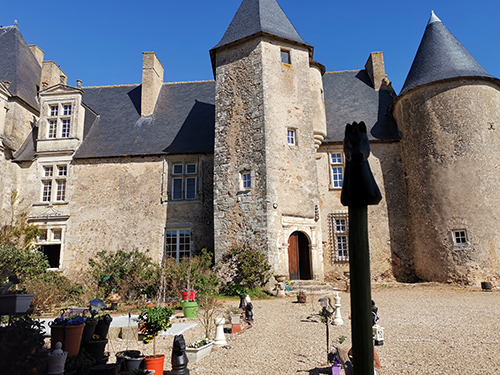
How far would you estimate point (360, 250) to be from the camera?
1758mm

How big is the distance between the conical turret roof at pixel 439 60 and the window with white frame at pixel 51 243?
14572 mm

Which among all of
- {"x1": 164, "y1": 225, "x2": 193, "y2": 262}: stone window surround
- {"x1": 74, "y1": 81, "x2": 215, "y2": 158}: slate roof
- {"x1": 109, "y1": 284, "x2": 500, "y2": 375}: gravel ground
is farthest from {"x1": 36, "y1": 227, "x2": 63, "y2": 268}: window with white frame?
{"x1": 109, "y1": 284, "x2": 500, "y2": 375}: gravel ground

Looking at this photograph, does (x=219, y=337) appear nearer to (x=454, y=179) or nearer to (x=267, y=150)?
(x=267, y=150)

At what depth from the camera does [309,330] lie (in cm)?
667

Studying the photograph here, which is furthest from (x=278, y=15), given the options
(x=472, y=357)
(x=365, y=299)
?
(x=365, y=299)

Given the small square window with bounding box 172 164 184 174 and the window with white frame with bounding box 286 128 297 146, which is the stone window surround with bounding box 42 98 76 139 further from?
the window with white frame with bounding box 286 128 297 146

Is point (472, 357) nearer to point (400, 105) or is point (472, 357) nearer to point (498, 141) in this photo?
point (498, 141)

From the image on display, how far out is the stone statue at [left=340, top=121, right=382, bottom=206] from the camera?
1.74 meters

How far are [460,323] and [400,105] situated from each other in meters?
10.3

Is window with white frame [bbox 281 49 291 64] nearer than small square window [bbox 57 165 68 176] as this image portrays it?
Yes

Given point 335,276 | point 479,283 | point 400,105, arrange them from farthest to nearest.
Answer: point 400,105, point 335,276, point 479,283

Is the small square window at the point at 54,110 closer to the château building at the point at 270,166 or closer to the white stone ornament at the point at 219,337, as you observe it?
the château building at the point at 270,166

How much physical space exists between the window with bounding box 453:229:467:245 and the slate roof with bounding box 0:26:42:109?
687 inches

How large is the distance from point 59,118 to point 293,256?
11053 mm
